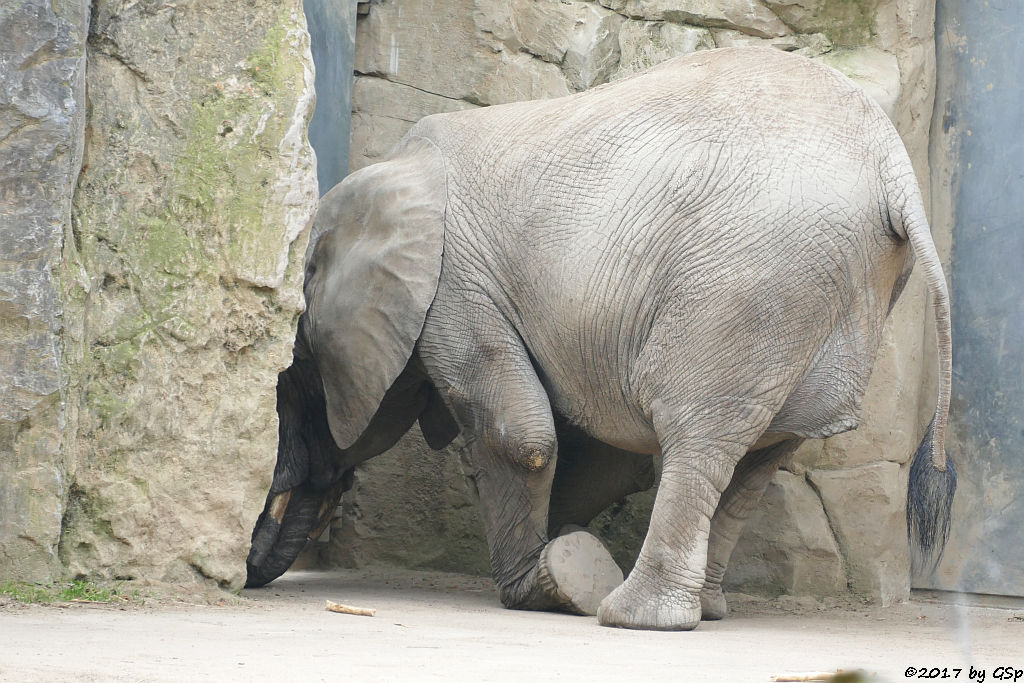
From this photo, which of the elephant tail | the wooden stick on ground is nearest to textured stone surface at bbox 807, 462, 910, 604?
the elephant tail

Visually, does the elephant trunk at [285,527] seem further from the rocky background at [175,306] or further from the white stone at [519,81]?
the white stone at [519,81]

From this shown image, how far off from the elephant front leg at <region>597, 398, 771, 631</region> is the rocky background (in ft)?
4.17

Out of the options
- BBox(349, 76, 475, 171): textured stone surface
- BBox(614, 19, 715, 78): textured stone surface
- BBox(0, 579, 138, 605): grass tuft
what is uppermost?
BBox(614, 19, 715, 78): textured stone surface

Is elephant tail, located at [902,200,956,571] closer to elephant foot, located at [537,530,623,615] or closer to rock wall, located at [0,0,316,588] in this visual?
elephant foot, located at [537,530,623,615]

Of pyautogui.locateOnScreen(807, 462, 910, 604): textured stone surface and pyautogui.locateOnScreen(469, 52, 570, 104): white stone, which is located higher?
pyautogui.locateOnScreen(469, 52, 570, 104): white stone

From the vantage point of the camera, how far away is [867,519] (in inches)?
219

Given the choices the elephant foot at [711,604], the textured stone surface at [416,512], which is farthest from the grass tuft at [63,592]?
the textured stone surface at [416,512]

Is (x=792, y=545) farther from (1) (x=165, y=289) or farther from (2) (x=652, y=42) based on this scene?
(1) (x=165, y=289)

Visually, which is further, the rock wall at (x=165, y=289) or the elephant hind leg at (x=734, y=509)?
the elephant hind leg at (x=734, y=509)

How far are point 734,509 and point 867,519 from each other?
0.87m

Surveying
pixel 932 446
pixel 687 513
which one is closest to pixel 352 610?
pixel 687 513

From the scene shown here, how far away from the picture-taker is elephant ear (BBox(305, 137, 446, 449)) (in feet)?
16.4

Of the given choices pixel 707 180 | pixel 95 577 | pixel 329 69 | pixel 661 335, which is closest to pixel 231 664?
pixel 95 577

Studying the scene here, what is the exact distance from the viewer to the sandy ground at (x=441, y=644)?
303 centimetres
